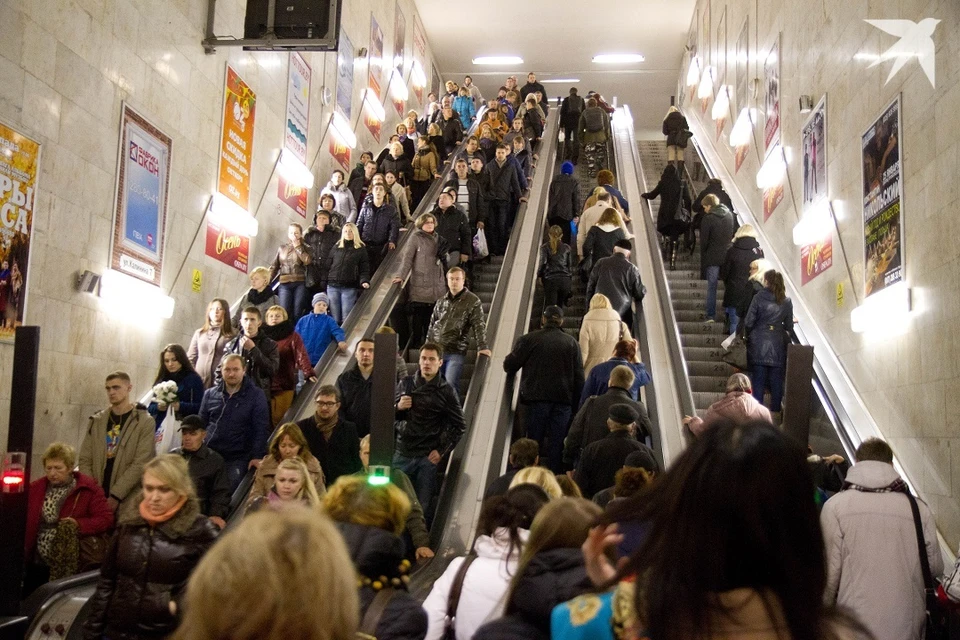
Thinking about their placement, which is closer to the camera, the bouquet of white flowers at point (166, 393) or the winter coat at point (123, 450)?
the winter coat at point (123, 450)

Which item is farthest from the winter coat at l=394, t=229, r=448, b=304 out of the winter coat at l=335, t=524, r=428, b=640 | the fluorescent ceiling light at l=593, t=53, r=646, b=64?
the fluorescent ceiling light at l=593, t=53, r=646, b=64

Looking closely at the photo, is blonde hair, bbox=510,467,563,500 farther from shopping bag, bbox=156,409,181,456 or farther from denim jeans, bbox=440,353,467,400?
denim jeans, bbox=440,353,467,400

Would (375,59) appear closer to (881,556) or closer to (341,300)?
(341,300)

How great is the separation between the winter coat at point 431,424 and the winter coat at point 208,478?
1.41 metres

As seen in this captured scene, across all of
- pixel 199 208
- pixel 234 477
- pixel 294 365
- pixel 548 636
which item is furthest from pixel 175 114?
pixel 548 636

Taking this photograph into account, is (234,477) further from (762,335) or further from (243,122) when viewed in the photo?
(243,122)

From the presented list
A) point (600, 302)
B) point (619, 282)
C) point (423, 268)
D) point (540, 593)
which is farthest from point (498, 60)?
point (540, 593)

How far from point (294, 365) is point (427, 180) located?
303 inches

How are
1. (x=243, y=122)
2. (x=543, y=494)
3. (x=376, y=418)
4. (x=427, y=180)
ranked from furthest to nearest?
(x=427, y=180)
(x=243, y=122)
(x=376, y=418)
(x=543, y=494)

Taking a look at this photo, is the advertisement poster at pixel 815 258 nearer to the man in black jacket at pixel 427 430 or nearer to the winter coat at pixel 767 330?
the winter coat at pixel 767 330

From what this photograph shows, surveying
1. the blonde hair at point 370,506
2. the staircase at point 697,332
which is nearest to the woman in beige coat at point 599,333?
the staircase at point 697,332

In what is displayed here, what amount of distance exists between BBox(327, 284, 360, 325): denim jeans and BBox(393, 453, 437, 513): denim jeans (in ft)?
12.5

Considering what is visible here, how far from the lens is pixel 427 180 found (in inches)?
643

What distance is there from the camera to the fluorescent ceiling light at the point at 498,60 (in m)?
30.0
